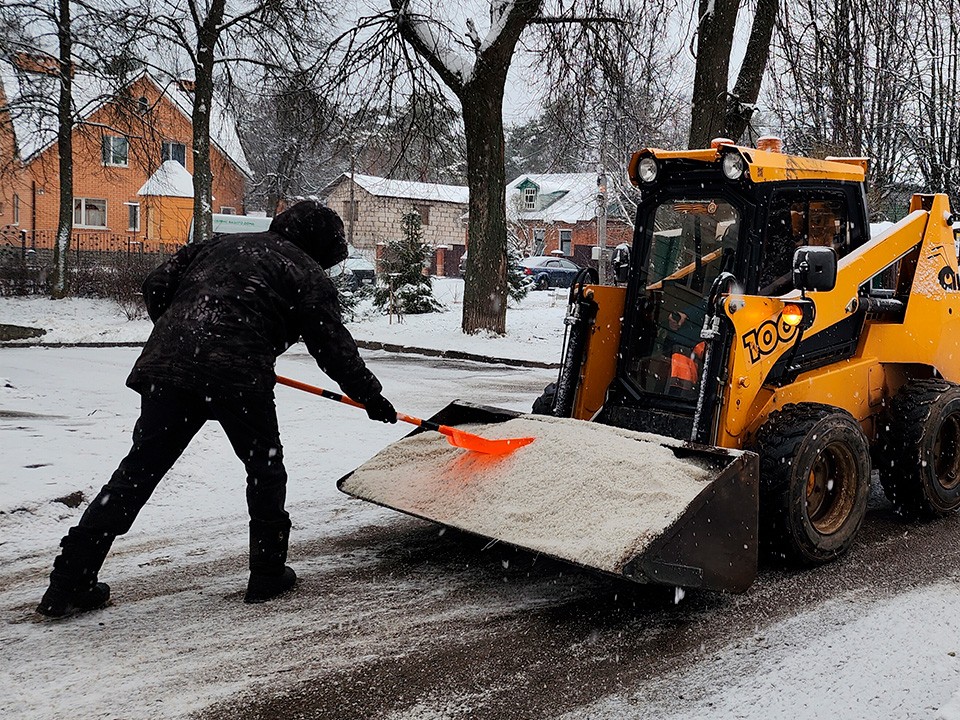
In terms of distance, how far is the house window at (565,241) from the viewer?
56.3 metres

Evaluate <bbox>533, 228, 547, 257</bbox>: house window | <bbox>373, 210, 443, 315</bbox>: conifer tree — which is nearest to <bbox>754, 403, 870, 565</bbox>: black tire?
<bbox>373, 210, 443, 315</bbox>: conifer tree

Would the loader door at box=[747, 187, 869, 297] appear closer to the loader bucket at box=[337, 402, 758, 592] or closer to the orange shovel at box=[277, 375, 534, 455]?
the loader bucket at box=[337, 402, 758, 592]

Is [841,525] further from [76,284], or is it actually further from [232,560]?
[76,284]

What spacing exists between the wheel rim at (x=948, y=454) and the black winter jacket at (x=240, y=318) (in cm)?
361

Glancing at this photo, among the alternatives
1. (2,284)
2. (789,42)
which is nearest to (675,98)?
(789,42)

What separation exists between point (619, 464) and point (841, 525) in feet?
4.57

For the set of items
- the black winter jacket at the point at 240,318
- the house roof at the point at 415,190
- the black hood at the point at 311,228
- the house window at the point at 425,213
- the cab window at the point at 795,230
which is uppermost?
the house roof at the point at 415,190

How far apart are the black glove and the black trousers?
44 centimetres

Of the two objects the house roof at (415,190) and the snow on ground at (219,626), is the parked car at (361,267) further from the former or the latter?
the snow on ground at (219,626)

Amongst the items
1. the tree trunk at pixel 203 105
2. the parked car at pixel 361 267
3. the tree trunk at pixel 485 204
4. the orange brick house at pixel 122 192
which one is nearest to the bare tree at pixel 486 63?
the tree trunk at pixel 485 204

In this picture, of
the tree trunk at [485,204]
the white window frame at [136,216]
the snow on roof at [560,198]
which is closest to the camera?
the tree trunk at [485,204]

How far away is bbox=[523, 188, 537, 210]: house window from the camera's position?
57.8 m

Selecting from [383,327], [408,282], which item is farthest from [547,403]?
[408,282]

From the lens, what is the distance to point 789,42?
13383mm
